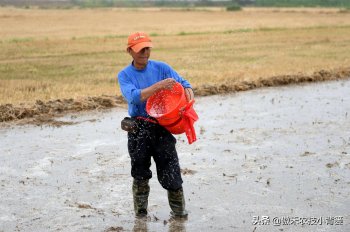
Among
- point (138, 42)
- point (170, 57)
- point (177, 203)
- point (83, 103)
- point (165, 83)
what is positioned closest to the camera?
point (165, 83)

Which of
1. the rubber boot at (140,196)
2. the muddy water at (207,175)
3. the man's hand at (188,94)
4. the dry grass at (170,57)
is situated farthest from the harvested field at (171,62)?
the man's hand at (188,94)

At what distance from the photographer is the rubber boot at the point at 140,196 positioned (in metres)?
5.80

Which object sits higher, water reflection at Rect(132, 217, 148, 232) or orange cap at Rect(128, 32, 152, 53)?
orange cap at Rect(128, 32, 152, 53)

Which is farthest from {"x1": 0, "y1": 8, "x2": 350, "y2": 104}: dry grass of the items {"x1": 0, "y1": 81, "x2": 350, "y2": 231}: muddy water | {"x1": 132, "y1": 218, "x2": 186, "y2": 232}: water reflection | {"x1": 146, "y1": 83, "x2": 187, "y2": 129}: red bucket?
{"x1": 146, "y1": 83, "x2": 187, "y2": 129}: red bucket

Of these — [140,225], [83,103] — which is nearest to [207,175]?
[140,225]

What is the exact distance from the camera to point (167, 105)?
18.5 feet

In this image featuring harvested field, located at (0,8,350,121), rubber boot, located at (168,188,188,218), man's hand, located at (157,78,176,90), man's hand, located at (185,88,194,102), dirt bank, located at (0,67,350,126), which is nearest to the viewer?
man's hand, located at (157,78,176,90)

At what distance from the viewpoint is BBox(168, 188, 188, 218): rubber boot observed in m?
5.77

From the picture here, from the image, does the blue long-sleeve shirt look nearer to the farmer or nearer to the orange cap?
the farmer

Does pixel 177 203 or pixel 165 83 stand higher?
pixel 165 83

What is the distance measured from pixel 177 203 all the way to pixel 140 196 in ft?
1.22

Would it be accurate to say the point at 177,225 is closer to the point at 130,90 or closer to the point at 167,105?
the point at 167,105

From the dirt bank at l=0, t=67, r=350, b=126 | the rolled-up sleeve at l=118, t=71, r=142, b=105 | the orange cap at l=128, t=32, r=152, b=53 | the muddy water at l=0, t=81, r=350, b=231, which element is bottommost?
the muddy water at l=0, t=81, r=350, b=231

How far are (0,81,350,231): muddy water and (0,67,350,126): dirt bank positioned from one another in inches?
17.3
